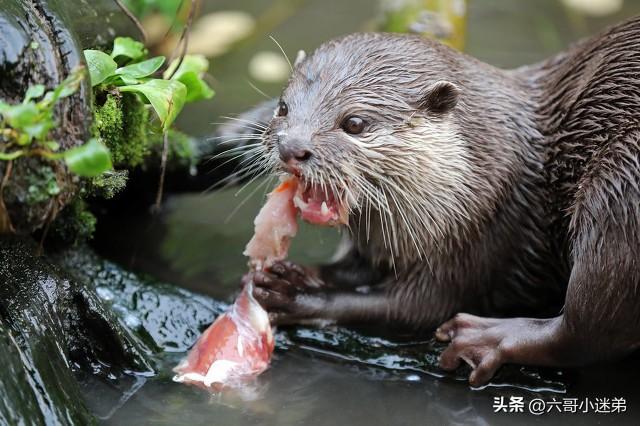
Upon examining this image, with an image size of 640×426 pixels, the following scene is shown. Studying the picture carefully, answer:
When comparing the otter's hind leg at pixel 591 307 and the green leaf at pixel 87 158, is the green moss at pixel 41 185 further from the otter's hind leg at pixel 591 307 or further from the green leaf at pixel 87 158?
the otter's hind leg at pixel 591 307

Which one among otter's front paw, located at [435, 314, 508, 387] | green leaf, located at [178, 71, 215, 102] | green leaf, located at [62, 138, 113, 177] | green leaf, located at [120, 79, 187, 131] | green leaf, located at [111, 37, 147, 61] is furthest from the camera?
green leaf, located at [178, 71, 215, 102]

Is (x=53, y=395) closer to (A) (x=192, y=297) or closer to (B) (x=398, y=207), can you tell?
(A) (x=192, y=297)

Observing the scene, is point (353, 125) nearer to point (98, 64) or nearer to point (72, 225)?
point (98, 64)

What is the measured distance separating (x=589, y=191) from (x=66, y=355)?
157 cm

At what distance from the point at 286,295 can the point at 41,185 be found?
1102 millimetres

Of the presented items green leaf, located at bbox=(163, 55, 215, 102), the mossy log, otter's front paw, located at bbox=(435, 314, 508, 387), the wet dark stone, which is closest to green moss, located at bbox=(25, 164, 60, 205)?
the mossy log

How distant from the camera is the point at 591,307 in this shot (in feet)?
8.99

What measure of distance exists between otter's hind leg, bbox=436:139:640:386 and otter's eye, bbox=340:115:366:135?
675 millimetres

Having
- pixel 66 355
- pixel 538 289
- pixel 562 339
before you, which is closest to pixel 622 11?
pixel 538 289

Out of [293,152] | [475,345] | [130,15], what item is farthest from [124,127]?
[475,345]

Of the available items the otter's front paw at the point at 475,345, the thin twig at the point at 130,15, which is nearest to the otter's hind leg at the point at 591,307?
the otter's front paw at the point at 475,345

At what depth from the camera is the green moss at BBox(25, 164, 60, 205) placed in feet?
7.32

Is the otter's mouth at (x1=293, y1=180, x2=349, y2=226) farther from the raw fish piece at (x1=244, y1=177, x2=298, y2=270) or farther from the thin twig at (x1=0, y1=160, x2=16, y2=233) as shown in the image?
the thin twig at (x1=0, y1=160, x2=16, y2=233)

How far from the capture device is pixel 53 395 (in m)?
2.37
